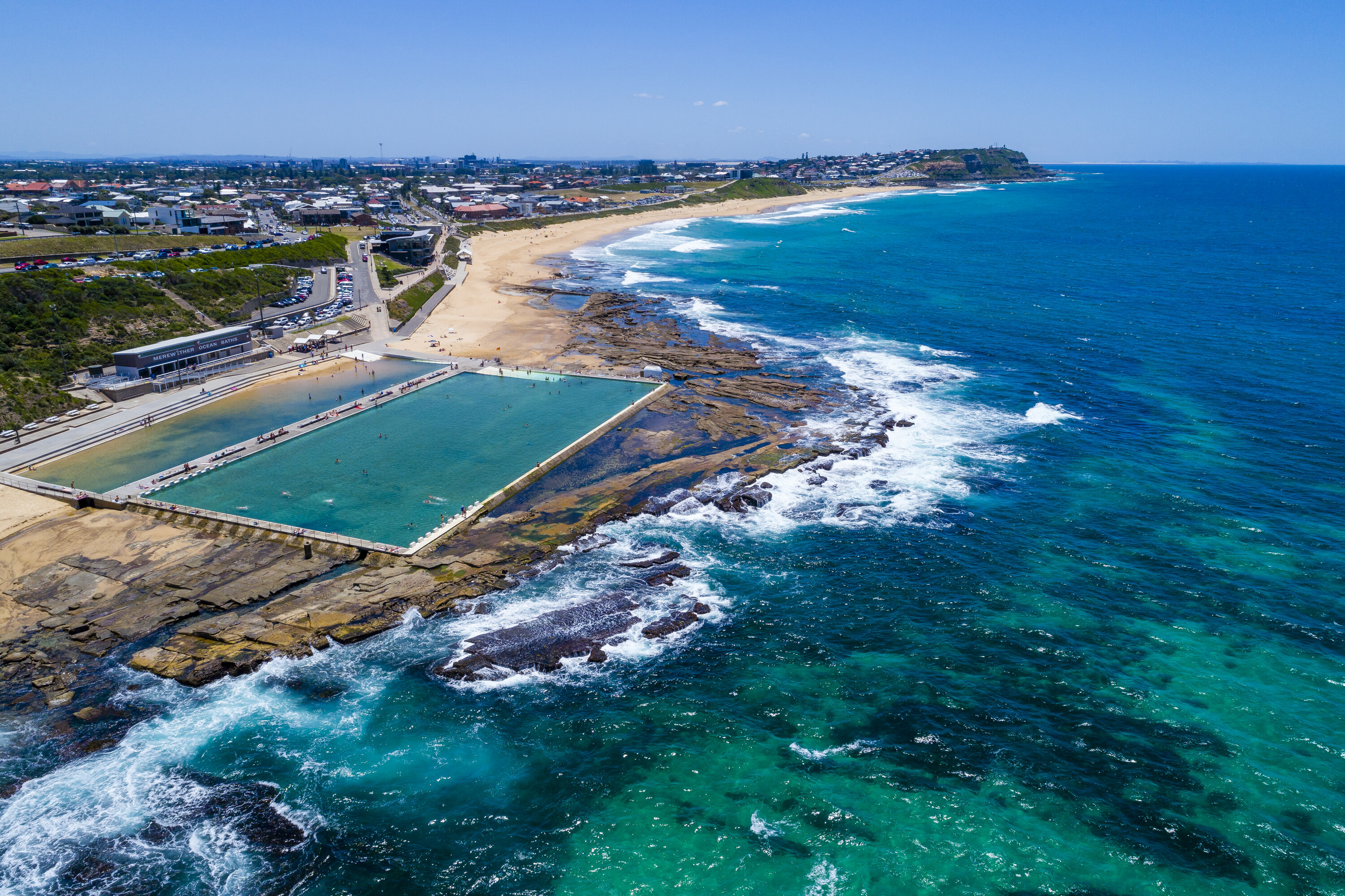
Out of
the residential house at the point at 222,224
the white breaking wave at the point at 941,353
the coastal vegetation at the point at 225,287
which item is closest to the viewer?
the white breaking wave at the point at 941,353

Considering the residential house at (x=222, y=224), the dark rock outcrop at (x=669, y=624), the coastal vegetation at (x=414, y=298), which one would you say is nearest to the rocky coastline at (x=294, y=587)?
the dark rock outcrop at (x=669, y=624)

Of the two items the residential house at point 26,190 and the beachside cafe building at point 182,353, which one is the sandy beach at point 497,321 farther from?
the residential house at point 26,190

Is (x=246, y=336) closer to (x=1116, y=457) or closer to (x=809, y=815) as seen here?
(x=809, y=815)

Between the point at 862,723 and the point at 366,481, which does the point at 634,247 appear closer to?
the point at 366,481

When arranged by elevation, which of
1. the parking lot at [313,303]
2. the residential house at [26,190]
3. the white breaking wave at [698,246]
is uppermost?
the residential house at [26,190]

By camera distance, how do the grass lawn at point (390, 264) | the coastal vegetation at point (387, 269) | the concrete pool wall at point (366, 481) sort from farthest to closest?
the grass lawn at point (390, 264) → the coastal vegetation at point (387, 269) → the concrete pool wall at point (366, 481)

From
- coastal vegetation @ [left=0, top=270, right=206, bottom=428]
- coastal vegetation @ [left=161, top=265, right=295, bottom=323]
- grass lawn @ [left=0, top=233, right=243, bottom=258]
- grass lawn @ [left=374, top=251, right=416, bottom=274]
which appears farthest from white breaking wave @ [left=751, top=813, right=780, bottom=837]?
grass lawn @ [left=0, top=233, right=243, bottom=258]

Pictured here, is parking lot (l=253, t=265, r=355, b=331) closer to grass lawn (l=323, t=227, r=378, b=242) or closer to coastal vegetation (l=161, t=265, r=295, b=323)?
coastal vegetation (l=161, t=265, r=295, b=323)
